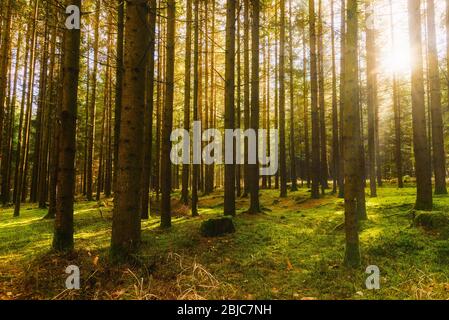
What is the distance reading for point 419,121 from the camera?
30.7 ft

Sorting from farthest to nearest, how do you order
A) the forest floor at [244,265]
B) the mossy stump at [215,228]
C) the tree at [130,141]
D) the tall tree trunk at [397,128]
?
the tall tree trunk at [397,128], the mossy stump at [215,228], the tree at [130,141], the forest floor at [244,265]

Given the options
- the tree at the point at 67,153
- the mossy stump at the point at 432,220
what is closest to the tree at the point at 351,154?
the mossy stump at the point at 432,220

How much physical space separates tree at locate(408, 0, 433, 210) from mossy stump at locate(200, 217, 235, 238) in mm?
5688

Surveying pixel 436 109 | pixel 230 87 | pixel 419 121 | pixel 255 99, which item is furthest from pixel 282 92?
pixel 419 121

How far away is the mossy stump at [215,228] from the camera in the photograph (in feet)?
26.3

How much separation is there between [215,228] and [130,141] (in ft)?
12.5

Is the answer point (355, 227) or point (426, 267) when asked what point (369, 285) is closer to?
point (355, 227)

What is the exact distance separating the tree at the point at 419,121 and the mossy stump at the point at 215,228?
569 centimetres

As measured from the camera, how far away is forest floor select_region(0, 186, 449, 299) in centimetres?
448

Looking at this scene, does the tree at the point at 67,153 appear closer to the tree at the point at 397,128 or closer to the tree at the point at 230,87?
the tree at the point at 230,87

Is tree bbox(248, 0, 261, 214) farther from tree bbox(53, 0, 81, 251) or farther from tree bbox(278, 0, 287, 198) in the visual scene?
tree bbox(53, 0, 81, 251)

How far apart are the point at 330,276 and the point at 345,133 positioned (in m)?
2.54

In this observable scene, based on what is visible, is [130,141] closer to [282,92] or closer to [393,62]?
[282,92]

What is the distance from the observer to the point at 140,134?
5.46 meters
